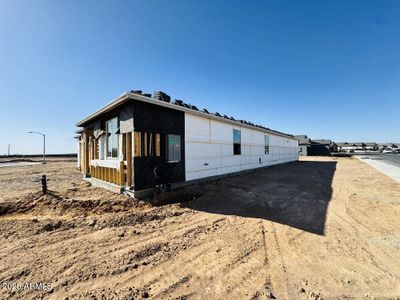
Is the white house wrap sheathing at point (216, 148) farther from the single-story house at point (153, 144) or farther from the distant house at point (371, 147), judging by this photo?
the distant house at point (371, 147)

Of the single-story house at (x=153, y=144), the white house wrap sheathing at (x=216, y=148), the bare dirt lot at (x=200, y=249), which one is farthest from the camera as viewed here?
the white house wrap sheathing at (x=216, y=148)

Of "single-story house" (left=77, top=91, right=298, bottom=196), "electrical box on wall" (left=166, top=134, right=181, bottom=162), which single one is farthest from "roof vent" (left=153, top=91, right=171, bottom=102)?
"electrical box on wall" (left=166, top=134, right=181, bottom=162)

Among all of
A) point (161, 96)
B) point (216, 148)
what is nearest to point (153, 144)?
point (161, 96)

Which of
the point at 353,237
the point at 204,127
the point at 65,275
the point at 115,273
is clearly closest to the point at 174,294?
the point at 115,273

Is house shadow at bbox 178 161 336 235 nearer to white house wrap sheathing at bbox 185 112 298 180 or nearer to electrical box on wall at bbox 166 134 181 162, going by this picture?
white house wrap sheathing at bbox 185 112 298 180

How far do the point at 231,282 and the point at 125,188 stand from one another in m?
5.60

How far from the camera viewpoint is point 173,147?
8.40 metres

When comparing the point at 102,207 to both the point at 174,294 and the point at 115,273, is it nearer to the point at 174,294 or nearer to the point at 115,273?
the point at 115,273

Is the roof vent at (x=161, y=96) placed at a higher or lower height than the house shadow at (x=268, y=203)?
higher

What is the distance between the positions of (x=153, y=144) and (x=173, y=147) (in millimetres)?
1070

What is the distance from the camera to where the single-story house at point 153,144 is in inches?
279

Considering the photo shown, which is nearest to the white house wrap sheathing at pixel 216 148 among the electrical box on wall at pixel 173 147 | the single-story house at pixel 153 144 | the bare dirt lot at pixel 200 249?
the single-story house at pixel 153 144

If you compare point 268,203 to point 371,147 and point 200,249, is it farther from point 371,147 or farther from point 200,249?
point 371,147

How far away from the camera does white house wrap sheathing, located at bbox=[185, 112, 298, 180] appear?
371 inches
